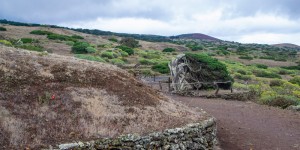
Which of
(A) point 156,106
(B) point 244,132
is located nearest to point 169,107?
(A) point 156,106

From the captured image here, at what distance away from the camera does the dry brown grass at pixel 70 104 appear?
9281 mm

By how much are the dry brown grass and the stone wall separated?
329 millimetres

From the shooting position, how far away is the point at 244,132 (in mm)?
14930

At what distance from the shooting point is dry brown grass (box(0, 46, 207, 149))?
9281 millimetres

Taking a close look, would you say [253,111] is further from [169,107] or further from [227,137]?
[169,107]

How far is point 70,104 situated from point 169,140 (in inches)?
138

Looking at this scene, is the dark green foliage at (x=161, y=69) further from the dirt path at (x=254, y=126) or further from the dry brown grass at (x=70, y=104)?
the dry brown grass at (x=70, y=104)

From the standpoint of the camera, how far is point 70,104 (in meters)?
11.1

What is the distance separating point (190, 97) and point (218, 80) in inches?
149

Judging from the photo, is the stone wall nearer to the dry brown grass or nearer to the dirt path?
the dry brown grass

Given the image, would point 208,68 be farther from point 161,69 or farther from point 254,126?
point 161,69

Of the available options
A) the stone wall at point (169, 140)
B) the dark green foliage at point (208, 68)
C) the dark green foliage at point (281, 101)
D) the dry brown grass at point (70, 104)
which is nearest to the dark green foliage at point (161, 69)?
the dark green foliage at point (208, 68)

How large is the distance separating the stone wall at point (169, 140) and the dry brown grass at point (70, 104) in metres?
0.33

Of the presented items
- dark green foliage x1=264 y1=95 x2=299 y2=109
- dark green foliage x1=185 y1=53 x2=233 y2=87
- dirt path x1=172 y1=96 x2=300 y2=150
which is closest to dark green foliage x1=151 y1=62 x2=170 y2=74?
dark green foliage x1=185 y1=53 x2=233 y2=87
